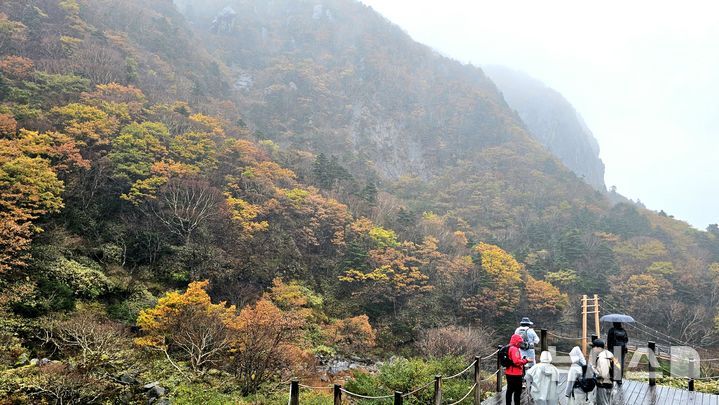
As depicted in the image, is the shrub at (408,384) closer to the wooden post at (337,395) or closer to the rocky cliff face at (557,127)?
the wooden post at (337,395)

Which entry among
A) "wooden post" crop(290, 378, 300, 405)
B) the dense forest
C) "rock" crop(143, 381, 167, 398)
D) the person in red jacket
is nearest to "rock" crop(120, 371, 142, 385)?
the dense forest

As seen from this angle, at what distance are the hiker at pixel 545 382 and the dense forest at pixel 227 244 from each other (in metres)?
3.40

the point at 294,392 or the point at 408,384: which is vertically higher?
the point at 294,392

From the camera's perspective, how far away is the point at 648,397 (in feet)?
23.5

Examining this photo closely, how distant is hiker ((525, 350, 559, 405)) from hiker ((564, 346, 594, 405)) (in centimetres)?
21

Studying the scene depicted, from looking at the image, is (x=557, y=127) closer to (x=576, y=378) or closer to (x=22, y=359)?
(x=576, y=378)

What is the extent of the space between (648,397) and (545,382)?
3.69 meters

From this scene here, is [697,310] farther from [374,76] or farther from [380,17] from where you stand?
[380,17]

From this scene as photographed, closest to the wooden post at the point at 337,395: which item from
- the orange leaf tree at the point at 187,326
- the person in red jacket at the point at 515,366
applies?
the person in red jacket at the point at 515,366

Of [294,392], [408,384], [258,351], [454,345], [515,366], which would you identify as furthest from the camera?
[454,345]

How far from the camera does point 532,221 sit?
138 ft

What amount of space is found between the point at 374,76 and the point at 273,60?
17.3 metres

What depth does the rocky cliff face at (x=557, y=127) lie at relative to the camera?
84625mm

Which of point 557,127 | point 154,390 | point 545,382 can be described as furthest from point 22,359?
point 557,127
